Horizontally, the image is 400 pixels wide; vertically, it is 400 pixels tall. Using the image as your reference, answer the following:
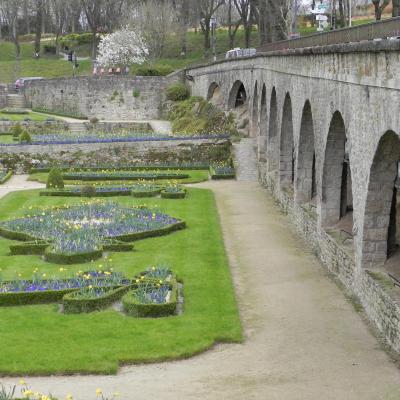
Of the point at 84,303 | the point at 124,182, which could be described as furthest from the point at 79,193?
the point at 84,303

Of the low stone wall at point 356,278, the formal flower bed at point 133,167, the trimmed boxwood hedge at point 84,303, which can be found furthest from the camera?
the formal flower bed at point 133,167

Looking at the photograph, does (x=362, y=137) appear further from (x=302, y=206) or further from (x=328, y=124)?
(x=302, y=206)

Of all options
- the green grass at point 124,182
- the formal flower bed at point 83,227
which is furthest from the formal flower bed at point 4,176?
the formal flower bed at point 83,227

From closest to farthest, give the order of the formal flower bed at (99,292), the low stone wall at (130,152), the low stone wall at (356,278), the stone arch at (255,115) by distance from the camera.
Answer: the low stone wall at (356,278)
the formal flower bed at (99,292)
the stone arch at (255,115)
the low stone wall at (130,152)

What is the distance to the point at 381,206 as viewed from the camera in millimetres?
22516

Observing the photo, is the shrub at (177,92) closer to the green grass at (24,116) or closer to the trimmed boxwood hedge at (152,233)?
the green grass at (24,116)

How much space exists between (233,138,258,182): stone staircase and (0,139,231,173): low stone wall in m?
1.34

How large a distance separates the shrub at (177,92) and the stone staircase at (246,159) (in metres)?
23.2

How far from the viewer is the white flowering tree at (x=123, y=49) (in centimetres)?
8600

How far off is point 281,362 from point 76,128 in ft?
163

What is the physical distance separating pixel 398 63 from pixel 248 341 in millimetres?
7176

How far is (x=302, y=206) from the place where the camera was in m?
33.5

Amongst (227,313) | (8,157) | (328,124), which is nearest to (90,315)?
(227,313)

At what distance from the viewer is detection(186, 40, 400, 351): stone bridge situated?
67.9 ft
